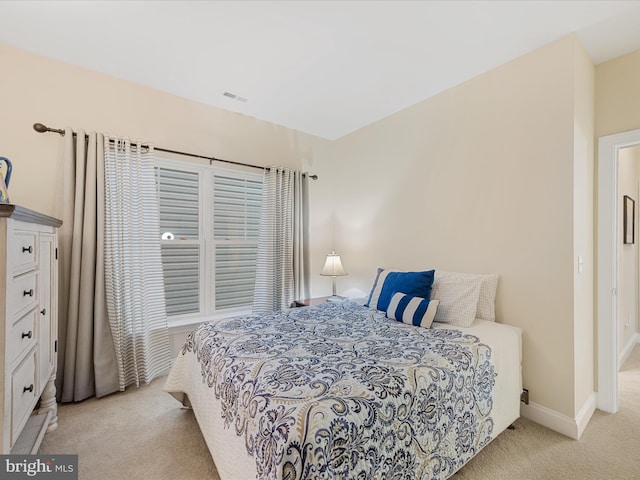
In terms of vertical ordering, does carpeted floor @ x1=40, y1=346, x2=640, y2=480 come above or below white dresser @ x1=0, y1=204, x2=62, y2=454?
below

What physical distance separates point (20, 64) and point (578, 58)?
3.96 meters

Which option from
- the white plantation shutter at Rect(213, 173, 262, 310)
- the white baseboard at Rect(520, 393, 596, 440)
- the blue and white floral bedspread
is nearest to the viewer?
the blue and white floral bedspread

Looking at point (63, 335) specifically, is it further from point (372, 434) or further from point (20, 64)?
point (372, 434)

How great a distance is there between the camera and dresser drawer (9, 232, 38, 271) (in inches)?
47.9

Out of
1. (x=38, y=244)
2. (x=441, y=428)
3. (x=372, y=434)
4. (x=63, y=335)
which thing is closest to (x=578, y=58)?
(x=441, y=428)

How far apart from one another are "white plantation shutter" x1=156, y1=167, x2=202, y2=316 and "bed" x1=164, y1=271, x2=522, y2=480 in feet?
3.49

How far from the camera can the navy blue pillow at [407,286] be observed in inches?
88.6

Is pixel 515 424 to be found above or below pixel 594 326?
below

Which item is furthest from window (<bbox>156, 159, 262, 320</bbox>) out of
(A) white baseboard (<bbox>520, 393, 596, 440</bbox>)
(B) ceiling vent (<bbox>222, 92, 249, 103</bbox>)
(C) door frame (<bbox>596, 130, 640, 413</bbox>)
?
(C) door frame (<bbox>596, 130, 640, 413</bbox>)

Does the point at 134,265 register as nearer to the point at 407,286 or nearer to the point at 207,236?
the point at 207,236

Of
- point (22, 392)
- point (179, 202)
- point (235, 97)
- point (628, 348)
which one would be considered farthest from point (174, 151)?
point (628, 348)

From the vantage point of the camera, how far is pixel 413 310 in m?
2.09

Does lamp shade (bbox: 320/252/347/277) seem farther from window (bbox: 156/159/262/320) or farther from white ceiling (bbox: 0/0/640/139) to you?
white ceiling (bbox: 0/0/640/139)

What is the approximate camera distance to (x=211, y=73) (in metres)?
2.41
